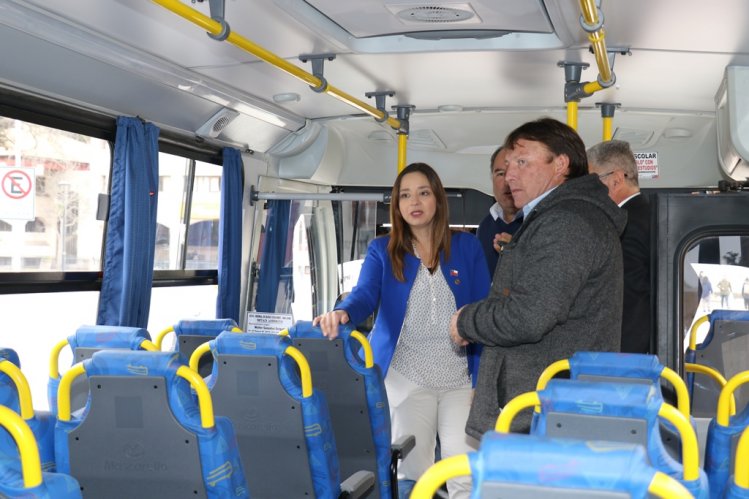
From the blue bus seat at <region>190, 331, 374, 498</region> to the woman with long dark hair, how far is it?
0.50m

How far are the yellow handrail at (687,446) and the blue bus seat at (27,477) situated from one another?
53.0 inches


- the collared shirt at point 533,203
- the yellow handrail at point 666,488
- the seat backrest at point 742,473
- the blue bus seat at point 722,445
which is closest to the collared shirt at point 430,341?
the collared shirt at point 533,203

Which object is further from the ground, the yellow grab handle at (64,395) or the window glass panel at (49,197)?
the window glass panel at (49,197)

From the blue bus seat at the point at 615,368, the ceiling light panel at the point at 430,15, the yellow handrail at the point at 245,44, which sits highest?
the ceiling light panel at the point at 430,15

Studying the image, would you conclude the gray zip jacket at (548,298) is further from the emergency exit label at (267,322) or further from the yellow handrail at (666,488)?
the emergency exit label at (267,322)

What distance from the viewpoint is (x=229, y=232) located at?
7.32 metres

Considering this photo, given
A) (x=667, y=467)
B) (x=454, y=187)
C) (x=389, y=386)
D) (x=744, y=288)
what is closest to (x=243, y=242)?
(x=454, y=187)

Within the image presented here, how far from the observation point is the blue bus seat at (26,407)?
2768mm

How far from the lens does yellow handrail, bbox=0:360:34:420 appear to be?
2.74 meters

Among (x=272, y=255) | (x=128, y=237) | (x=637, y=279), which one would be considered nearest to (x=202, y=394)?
(x=637, y=279)

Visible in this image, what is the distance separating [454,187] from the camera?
30.8 feet

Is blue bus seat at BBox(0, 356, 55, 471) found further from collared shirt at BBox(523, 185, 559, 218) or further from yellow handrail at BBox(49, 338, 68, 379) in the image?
collared shirt at BBox(523, 185, 559, 218)

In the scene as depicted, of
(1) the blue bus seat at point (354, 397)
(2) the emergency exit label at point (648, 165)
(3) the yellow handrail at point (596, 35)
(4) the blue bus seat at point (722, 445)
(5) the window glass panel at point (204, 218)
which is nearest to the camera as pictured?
(4) the blue bus seat at point (722, 445)

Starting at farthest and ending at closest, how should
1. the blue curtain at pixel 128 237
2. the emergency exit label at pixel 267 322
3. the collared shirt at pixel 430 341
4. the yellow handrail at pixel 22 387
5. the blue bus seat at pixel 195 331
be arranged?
the emergency exit label at pixel 267 322 → the blue curtain at pixel 128 237 → the blue bus seat at pixel 195 331 → the collared shirt at pixel 430 341 → the yellow handrail at pixel 22 387
